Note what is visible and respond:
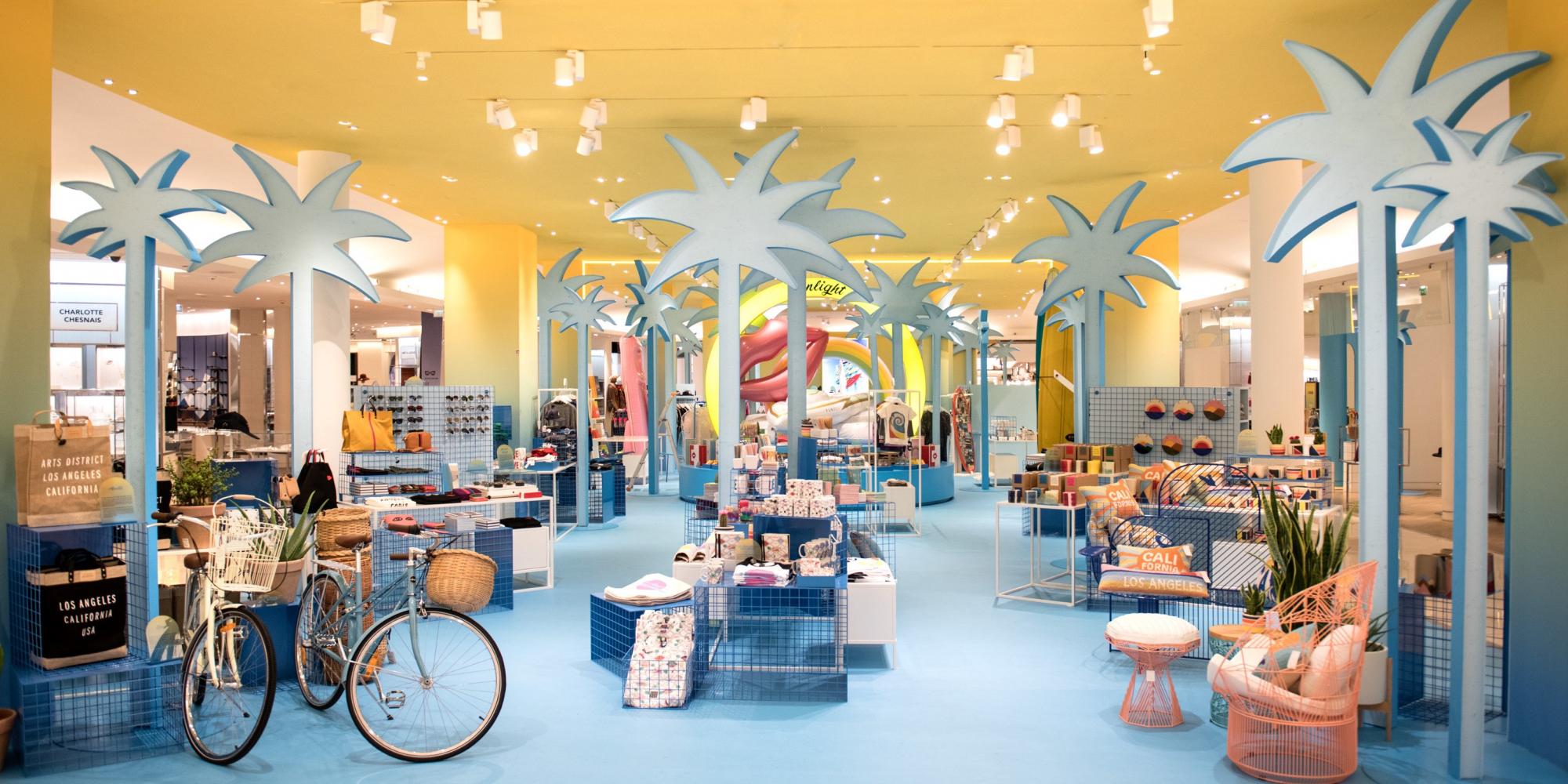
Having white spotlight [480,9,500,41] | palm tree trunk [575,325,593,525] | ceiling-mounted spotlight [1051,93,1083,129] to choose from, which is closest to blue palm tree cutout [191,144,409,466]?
white spotlight [480,9,500,41]

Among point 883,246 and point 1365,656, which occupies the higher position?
point 883,246

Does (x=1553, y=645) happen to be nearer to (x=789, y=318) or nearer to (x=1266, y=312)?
(x=789, y=318)

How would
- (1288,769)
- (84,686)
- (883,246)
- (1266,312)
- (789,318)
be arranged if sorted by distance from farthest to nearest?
(883,246), (1266,312), (789,318), (84,686), (1288,769)

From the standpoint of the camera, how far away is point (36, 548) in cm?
464

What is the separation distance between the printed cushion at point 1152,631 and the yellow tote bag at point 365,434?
642 cm

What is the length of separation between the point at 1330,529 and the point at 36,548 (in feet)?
19.3

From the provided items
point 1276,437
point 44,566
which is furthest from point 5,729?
point 1276,437

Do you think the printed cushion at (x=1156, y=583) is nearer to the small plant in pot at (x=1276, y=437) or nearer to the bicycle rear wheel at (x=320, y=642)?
the small plant in pot at (x=1276, y=437)

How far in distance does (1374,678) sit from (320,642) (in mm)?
4867

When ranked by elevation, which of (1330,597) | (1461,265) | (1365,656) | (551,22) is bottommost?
(1365,656)


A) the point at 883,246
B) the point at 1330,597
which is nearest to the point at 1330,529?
the point at 1330,597

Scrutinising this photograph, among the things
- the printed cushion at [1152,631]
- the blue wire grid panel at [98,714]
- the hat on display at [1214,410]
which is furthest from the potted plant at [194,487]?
the hat on display at [1214,410]

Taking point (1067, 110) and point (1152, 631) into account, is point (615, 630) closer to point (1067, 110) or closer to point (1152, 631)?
point (1152, 631)

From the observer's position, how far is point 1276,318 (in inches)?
414
